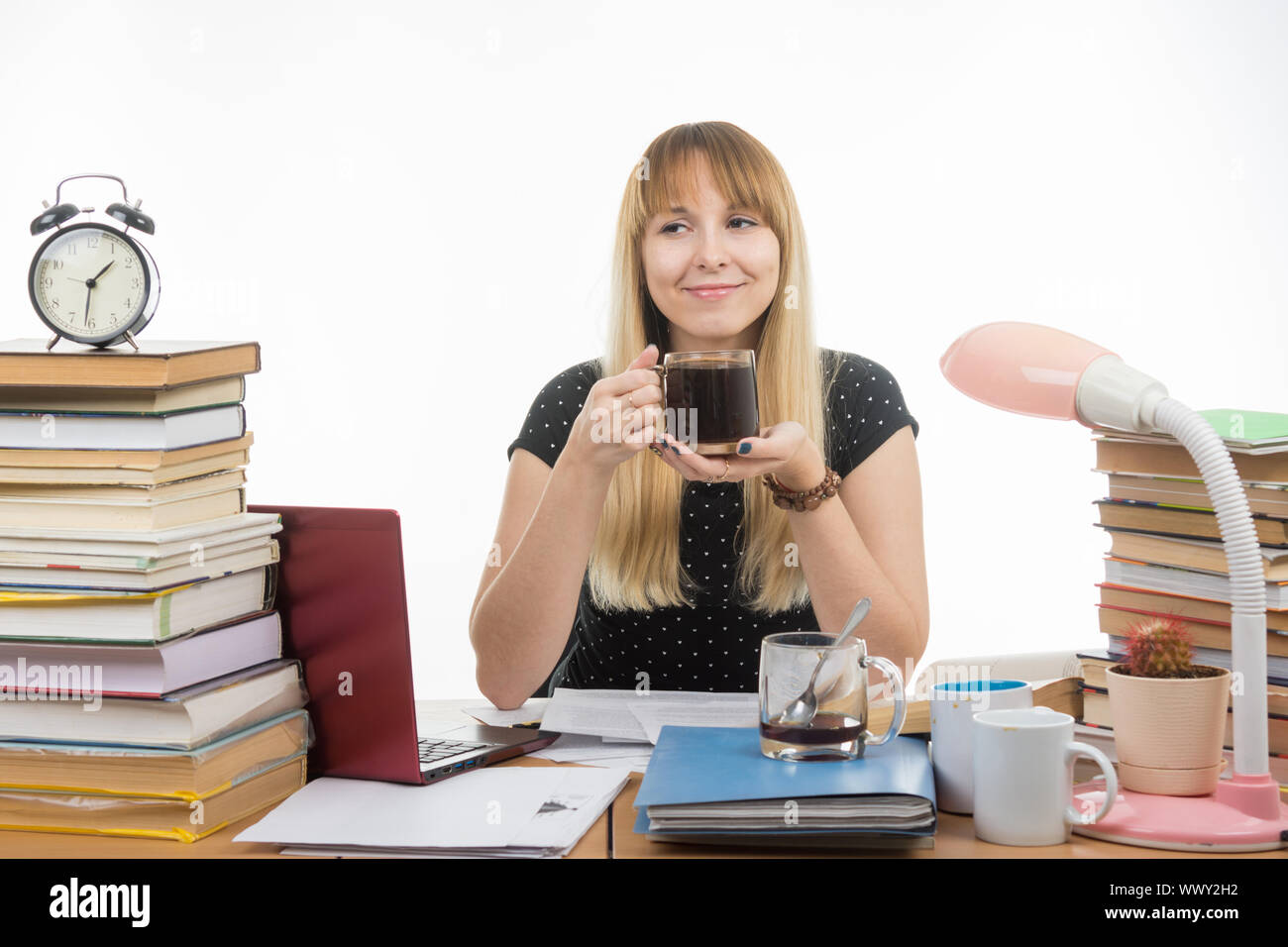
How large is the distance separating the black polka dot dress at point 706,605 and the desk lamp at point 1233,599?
36.1 inches

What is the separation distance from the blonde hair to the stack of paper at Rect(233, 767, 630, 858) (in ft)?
2.67

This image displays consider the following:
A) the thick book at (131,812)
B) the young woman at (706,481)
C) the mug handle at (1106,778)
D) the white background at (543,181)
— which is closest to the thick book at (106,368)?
the thick book at (131,812)

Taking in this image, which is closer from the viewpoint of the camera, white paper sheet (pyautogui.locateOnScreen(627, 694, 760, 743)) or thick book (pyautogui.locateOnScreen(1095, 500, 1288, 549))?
thick book (pyautogui.locateOnScreen(1095, 500, 1288, 549))

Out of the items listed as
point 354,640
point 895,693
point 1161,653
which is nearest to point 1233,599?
point 1161,653

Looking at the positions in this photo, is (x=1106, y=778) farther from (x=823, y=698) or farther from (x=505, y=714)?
(x=505, y=714)

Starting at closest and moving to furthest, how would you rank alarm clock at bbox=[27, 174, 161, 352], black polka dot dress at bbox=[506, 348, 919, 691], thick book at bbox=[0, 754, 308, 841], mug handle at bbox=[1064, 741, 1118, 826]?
mug handle at bbox=[1064, 741, 1118, 826]
thick book at bbox=[0, 754, 308, 841]
alarm clock at bbox=[27, 174, 161, 352]
black polka dot dress at bbox=[506, 348, 919, 691]

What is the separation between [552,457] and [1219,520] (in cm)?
123

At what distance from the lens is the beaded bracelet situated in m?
1.57

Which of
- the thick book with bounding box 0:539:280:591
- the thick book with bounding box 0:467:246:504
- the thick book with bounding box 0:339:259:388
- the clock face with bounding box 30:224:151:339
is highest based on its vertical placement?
the clock face with bounding box 30:224:151:339

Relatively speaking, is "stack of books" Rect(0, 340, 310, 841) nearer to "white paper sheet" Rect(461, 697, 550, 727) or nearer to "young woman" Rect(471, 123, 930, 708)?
"white paper sheet" Rect(461, 697, 550, 727)

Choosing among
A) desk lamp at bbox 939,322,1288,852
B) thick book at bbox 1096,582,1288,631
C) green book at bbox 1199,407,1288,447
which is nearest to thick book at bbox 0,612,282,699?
desk lamp at bbox 939,322,1288,852

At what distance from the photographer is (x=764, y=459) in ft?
4.68

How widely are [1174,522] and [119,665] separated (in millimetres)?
1030
